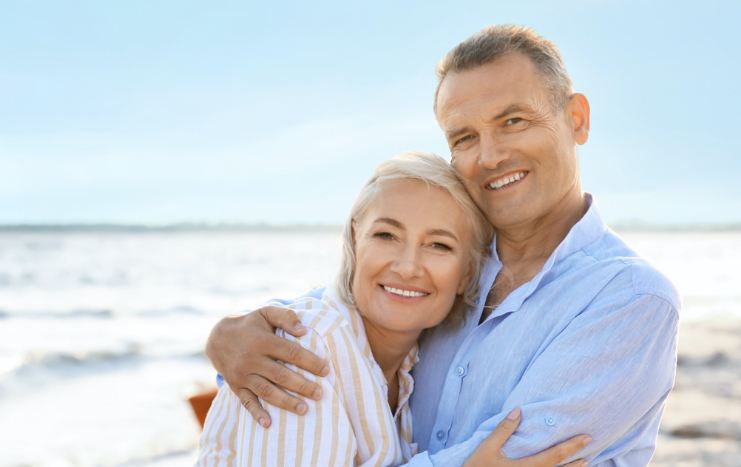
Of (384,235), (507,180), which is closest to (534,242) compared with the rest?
(507,180)

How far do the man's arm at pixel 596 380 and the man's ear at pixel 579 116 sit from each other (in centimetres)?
87

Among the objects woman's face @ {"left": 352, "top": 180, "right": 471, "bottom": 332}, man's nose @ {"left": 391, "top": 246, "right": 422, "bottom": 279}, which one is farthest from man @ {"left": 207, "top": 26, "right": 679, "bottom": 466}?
man's nose @ {"left": 391, "top": 246, "right": 422, "bottom": 279}

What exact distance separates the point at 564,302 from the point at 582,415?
0.36 metres

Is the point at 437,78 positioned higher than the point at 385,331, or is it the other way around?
the point at 437,78

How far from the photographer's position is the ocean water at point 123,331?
6574 millimetres

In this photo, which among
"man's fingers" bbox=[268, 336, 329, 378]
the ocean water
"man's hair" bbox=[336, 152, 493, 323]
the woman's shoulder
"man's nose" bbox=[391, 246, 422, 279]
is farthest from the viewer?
the ocean water

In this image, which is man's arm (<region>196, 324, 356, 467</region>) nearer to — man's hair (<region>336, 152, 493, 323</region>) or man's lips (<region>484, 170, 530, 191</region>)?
man's hair (<region>336, 152, 493, 323</region>)

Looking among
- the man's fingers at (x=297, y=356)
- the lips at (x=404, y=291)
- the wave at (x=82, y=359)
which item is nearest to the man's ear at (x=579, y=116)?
the lips at (x=404, y=291)

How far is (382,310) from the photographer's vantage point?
2566 mm

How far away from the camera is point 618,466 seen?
2.32 metres

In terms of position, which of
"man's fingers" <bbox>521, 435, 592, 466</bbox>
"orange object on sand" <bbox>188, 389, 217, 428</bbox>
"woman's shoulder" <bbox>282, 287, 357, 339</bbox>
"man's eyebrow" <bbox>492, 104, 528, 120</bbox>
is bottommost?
"orange object on sand" <bbox>188, 389, 217, 428</bbox>

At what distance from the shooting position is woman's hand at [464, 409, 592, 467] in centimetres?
210

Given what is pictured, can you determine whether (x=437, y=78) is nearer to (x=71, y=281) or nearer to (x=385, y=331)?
(x=385, y=331)

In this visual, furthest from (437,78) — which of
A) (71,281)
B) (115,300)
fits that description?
(71,281)
